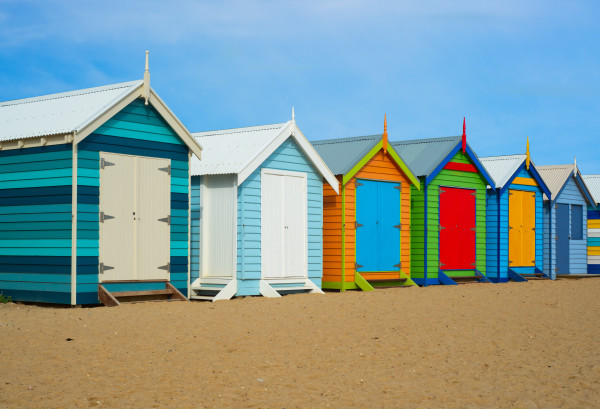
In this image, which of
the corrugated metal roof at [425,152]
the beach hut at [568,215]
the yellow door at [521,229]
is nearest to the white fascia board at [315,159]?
the corrugated metal roof at [425,152]

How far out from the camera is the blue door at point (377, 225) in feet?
61.3

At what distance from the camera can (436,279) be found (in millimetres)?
20812

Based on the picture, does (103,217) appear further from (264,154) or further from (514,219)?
(514,219)

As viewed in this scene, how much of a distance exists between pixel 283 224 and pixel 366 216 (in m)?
2.81

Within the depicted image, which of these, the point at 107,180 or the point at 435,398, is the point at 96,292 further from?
the point at 435,398

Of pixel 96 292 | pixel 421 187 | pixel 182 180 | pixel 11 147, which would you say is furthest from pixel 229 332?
pixel 421 187

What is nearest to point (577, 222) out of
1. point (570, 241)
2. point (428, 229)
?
point (570, 241)

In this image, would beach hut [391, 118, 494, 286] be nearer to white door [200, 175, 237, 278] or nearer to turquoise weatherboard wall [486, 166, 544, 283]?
turquoise weatherboard wall [486, 166, 544, 283]

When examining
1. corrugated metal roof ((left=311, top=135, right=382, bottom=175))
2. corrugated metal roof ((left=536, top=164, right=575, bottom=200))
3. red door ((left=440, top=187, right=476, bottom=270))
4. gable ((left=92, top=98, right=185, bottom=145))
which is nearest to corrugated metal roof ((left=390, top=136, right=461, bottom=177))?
Result: red door ((left=440, top=187, right=476, bottom=270))

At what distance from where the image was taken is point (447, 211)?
21328 mm

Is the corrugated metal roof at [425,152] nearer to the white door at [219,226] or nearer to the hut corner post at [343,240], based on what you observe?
the hut corner post at [343,240]

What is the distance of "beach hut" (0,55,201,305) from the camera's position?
13531mm

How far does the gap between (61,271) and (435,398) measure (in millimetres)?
8348

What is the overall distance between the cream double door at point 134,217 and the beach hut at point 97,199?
2cm
